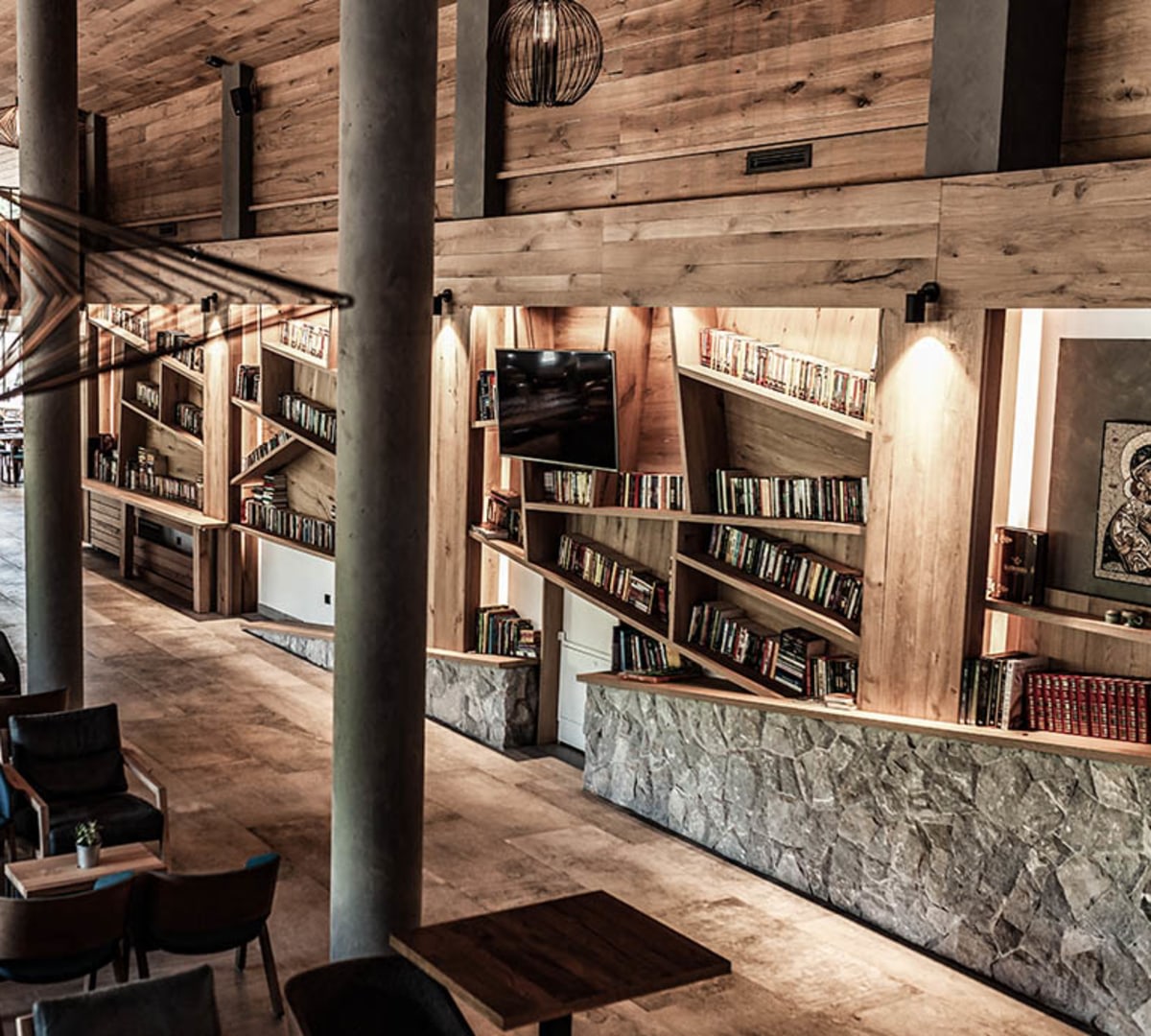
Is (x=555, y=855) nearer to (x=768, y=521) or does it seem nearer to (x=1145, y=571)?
(x=768, y=521)

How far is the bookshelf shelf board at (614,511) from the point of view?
8.15 metres

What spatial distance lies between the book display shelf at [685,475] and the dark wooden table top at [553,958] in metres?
2.54

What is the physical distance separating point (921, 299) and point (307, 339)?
6.77 meters

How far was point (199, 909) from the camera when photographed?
17.7 ft

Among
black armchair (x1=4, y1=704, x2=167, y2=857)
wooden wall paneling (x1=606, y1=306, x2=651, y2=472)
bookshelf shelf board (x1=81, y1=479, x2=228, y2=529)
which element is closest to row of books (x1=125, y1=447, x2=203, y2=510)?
bookshelf shelf board (x1=81, y1=479, x2=228, y2=529)

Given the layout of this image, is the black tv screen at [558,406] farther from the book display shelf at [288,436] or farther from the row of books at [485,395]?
the book display shelf at [288,436]

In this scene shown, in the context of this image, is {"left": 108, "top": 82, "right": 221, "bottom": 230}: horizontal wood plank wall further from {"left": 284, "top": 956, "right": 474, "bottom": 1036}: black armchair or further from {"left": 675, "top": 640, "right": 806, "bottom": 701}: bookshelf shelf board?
{"left": 284, "top": 956, "right": 474, "bottom": 1036}: black armchair

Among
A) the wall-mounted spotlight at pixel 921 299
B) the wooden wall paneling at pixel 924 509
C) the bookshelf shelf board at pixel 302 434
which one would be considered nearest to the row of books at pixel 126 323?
the bookshelf shelf board at pixel 302 434

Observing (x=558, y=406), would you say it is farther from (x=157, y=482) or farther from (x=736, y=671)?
(x=157, y=482)

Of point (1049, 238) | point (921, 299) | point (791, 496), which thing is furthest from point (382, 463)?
point (1049, 238)

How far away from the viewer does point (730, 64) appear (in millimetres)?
7422

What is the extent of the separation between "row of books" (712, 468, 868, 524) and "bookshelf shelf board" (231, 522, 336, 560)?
175 inches

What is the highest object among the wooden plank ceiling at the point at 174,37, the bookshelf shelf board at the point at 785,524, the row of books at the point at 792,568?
the wooden plank ceiling at the point at 174,37

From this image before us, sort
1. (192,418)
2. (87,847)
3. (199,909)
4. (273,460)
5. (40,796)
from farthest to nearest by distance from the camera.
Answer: (192,418) → (273,460) → (40,796) → (87,847) → (199,909)
